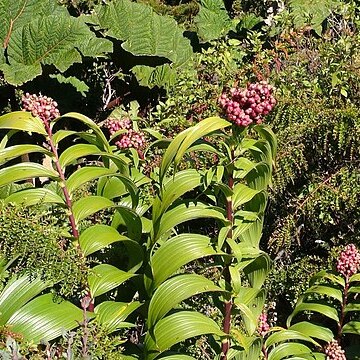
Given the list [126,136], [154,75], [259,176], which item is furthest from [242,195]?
[154,75]

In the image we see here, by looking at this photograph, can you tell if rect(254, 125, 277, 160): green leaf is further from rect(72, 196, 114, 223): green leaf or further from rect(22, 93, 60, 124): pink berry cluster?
rect(22, 93, 60, 124): pink berry cluster

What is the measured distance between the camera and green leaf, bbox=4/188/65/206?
2.33 metres

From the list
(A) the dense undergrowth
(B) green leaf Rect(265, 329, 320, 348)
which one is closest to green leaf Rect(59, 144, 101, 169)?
(A) the dense undergrowth

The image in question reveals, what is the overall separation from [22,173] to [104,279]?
1.69 ft

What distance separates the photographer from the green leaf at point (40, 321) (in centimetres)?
229

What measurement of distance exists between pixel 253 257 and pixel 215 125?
54 cm

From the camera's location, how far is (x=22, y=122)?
2.22m

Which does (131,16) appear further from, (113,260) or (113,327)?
(113,327)

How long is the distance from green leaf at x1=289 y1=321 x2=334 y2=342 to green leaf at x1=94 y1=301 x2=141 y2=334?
0.78 metres

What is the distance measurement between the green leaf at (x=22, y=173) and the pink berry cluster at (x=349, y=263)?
4.25 ft

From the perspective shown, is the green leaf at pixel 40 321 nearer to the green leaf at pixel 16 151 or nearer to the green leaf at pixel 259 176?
the green leaf at pixel 16 151

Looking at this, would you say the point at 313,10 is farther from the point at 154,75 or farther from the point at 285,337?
the point at 285,337

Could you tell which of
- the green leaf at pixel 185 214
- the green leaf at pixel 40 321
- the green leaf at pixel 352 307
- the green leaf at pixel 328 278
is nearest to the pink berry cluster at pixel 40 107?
the green leaf at pixel 185 214

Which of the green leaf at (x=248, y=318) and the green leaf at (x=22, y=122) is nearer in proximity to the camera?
the green leaf at (x=22, y=122)
